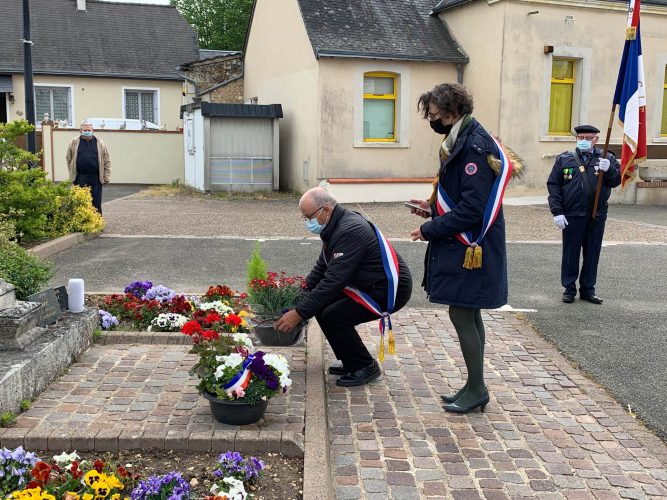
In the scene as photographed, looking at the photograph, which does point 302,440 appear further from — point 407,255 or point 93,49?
point 93,49

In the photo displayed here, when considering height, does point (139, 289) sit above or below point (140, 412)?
above

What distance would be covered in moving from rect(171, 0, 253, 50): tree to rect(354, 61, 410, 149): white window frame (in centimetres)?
3011

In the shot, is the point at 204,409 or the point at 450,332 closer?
the point at 204,409

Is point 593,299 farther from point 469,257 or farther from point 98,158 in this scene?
point 98,158

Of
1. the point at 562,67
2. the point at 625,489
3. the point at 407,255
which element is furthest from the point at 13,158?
the point at 562,67

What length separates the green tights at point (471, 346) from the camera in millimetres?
4703

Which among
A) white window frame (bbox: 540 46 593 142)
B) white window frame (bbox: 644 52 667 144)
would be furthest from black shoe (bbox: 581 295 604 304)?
white window frame (bbox: 644 52 667 144)

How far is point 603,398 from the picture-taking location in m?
5.17

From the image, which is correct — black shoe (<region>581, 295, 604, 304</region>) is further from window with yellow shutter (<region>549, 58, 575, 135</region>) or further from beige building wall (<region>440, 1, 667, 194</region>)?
window with yellow shutter (<region>549, 58, 575, 135</region>)

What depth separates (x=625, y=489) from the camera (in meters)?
3.83

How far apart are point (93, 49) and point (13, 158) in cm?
2143

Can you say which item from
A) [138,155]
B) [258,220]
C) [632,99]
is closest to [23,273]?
[632,99]

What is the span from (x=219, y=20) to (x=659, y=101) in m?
35.9

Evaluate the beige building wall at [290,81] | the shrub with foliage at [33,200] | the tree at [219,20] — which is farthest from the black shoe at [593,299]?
the tree at [219,20]
